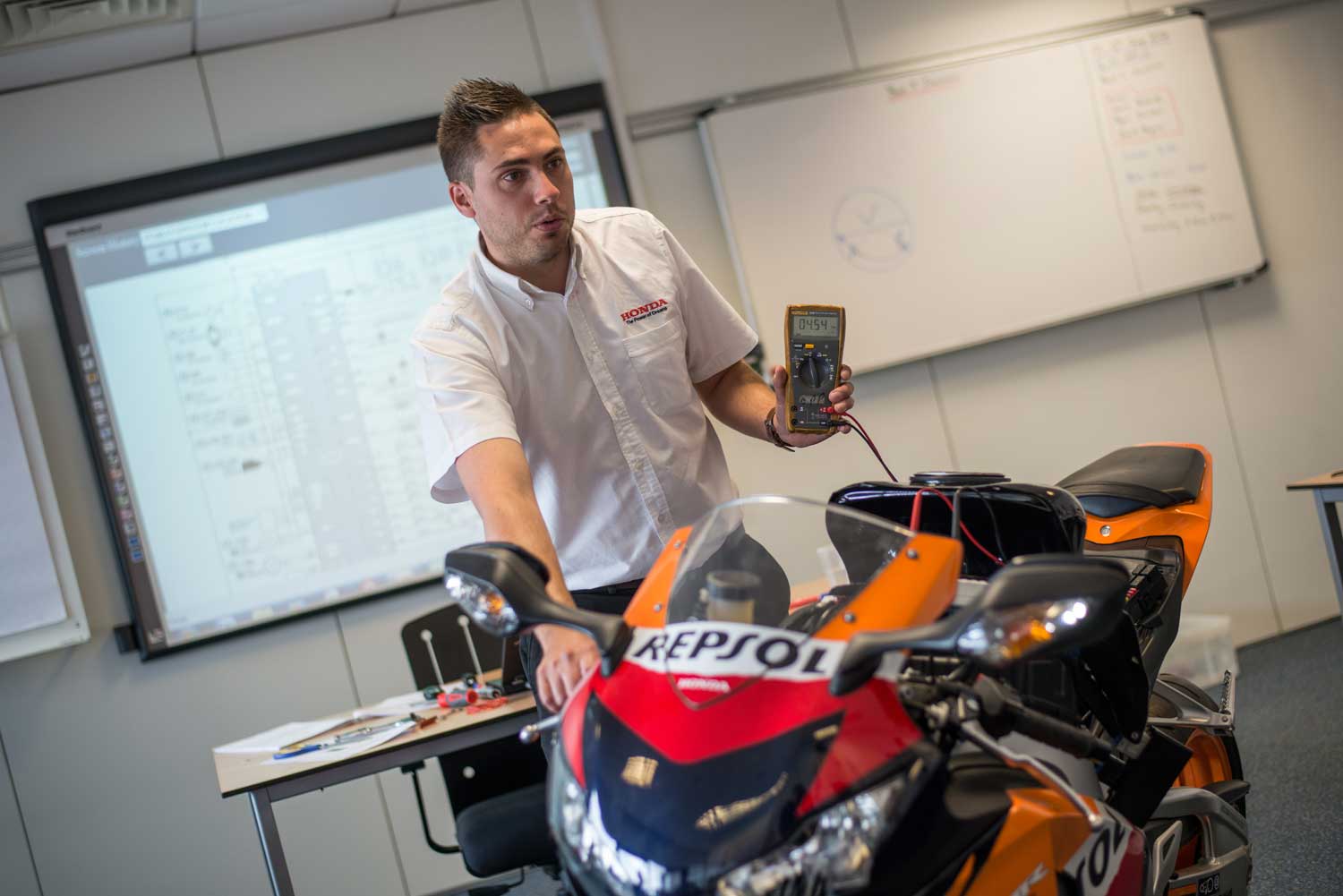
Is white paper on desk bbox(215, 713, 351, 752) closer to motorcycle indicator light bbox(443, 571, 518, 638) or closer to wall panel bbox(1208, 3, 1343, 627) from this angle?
motorcycle indicator light bbox(443, 571, 518, 638)

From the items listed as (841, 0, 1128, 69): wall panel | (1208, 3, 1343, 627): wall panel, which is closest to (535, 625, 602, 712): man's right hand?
(841, 0, 1128, 69): wall panel

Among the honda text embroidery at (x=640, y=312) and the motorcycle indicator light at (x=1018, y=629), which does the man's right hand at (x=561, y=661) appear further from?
the honda text embroidery at (x=640, y=312)

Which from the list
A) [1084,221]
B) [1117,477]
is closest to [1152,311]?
[1084,221]

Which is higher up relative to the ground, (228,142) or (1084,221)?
(228,142)

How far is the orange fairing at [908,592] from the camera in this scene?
103 cm

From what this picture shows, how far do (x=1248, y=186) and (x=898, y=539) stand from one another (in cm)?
405

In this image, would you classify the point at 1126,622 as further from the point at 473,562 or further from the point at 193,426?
the point at 193,426

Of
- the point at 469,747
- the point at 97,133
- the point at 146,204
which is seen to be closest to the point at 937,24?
the point at 146,204

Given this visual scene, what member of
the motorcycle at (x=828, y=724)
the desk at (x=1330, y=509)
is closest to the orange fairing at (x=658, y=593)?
the motorcycle at (x=828, y=724)

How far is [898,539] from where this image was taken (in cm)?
111

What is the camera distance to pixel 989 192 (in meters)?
4.16

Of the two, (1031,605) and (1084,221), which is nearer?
(1031,605)

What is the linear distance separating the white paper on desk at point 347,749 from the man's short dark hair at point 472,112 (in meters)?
1.27

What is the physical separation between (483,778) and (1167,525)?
75.2 inches
